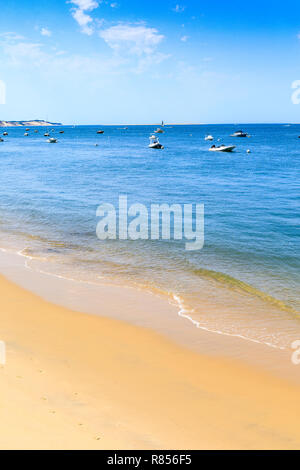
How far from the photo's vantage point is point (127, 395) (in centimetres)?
744

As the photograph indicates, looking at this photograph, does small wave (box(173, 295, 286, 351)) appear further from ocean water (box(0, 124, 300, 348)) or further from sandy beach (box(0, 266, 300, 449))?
sandy beach (box(0, 266, 300, 449))

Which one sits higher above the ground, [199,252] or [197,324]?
[199,252]

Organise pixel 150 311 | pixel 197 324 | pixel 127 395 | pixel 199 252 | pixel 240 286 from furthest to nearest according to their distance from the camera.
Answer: pixel 199 252 → pixel 240 286 → pixel 150 311 → pixel 197 324 → pixel 127 395

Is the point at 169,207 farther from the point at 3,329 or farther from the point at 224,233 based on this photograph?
the point at 3,329

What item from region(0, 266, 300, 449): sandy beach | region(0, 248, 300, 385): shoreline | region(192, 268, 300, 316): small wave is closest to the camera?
region(0, 266, 300, 449): sandy beach

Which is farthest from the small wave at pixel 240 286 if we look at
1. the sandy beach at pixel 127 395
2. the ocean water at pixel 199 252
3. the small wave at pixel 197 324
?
the sandy beach at pixel 127 395

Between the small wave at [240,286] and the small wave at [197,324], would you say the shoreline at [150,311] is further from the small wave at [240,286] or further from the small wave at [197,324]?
the small wave at [240,286]

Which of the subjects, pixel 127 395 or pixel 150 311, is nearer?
pixel 127 395

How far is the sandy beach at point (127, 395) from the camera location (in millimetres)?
6109

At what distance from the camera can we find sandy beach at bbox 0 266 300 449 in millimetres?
6109

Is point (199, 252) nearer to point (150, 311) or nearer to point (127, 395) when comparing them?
point (150, 311)

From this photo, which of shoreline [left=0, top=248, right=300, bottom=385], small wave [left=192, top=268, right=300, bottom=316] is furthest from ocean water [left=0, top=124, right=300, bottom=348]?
shoreline [left=0, top=248, right=300, bottom=385]

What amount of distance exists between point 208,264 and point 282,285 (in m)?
3.18

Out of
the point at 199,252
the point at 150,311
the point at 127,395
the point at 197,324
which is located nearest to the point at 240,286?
the point at 197,324
